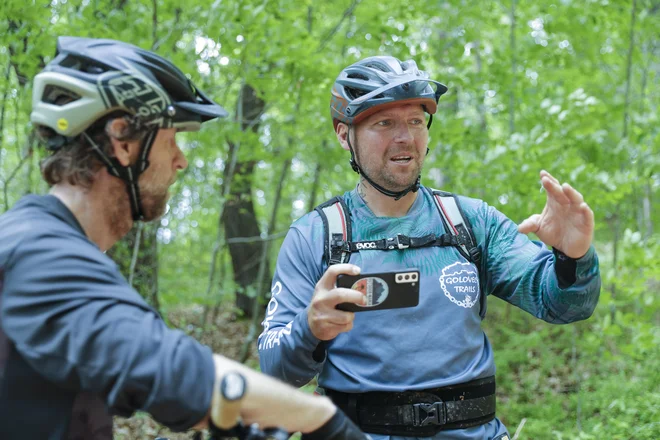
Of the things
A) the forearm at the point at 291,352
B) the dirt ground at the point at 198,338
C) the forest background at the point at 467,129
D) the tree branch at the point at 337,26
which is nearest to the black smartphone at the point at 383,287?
the forearm at the point at 291,352

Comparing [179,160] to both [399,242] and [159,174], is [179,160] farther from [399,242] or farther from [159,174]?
[399,242]

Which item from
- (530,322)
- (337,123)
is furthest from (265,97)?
(530,322)

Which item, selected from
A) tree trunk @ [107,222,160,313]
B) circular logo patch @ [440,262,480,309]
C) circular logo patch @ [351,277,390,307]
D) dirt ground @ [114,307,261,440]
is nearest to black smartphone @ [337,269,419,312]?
circular logo patch @ [351,277,390,307]

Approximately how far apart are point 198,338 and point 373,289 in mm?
5538

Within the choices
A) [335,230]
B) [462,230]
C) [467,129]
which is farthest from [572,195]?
[467,129]

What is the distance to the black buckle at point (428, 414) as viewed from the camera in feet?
8.45

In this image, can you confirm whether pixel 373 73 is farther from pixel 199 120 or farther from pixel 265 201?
pixel 265 201

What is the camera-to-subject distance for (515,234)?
9.62 ft

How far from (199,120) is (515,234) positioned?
166 cm

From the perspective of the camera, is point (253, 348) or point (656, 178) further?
point (253, 348)

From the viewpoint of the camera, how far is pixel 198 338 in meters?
7.38

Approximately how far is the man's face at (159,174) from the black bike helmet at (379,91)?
4.07 feet

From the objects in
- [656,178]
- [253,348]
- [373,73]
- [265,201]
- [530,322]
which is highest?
[373,73]

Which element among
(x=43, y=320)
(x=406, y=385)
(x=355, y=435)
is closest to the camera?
(x=43, y=320)
